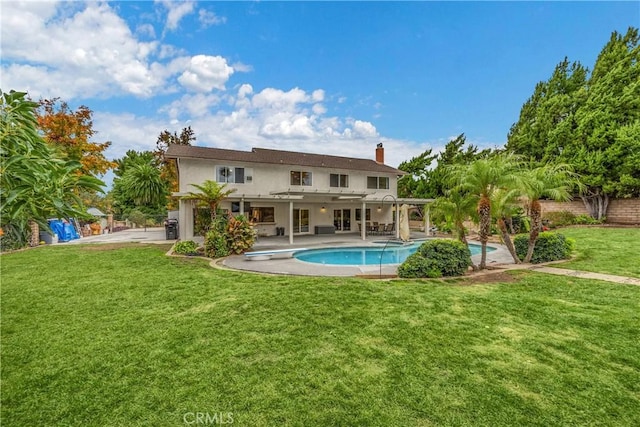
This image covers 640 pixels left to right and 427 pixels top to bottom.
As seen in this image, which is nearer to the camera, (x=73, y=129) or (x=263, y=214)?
(x=263, y=214)

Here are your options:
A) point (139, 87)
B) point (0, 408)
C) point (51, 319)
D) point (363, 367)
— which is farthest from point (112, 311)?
point (139, 87)

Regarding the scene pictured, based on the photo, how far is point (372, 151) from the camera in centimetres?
3038

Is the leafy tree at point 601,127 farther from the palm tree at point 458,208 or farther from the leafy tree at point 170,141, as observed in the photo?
the leafy tree at point 170,141

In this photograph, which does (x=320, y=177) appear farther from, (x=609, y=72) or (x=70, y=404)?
(x=609, y=72)

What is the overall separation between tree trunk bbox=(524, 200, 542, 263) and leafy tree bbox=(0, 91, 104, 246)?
12.3m

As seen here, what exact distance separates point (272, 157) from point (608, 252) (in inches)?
736

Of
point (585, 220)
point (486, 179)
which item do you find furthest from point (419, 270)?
point (585, 220)

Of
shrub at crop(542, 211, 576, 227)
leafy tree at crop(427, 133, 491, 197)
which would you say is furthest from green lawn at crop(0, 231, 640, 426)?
leafy tree at crop(427, 133, 491, 197)

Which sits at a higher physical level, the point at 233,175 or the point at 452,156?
the point at 452,156

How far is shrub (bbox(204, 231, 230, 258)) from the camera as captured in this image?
13.4 metres

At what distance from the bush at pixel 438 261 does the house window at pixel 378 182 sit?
51.9 feet

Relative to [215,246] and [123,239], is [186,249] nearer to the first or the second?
[215,246]

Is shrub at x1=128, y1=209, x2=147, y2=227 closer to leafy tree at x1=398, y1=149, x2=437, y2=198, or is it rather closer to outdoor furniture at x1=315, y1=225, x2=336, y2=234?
outdoor furniture at x1=315, y1=225, x2=336, y2=234

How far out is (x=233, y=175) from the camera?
787 inches
